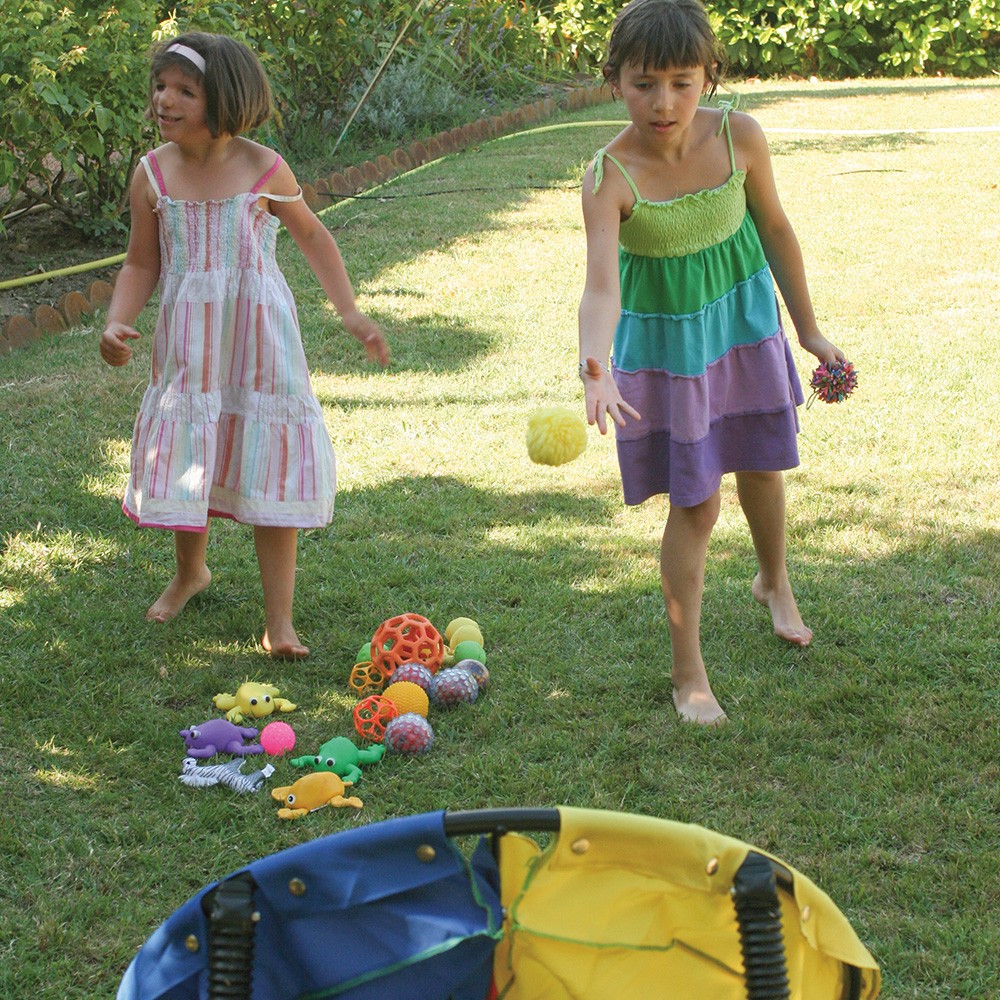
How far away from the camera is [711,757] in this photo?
2.62 m

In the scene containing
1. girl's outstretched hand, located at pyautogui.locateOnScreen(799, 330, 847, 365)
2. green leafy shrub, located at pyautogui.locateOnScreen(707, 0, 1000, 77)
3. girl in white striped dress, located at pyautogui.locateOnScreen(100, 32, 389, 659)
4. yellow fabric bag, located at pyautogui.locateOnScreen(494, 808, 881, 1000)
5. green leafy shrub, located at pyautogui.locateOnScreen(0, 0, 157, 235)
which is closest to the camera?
yellow fabric bag, located at pyautogui.locateOnScreen(494, 808, 881, 1000)

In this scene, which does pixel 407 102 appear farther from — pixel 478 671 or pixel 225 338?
pixel 478 671

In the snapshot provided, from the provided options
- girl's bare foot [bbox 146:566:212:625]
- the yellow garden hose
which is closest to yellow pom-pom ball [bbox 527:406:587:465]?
girl's bare foot [bbox 146:566:212:625]

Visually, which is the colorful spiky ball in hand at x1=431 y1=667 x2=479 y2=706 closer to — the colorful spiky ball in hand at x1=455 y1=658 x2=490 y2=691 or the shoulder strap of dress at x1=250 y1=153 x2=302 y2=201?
the colorful spiky ball in hand at x1=455 y1=658 x2=490 y2=691

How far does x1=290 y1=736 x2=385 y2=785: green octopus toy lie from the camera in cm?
260

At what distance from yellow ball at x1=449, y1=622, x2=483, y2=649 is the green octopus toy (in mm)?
477

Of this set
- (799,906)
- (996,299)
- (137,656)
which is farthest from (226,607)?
(996,299)

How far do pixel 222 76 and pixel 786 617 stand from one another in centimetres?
184

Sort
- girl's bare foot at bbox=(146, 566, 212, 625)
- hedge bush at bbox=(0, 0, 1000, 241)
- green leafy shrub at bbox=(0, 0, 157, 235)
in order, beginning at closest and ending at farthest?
girl's bare foot at bbox=(146, 566, 212, 625) → green leafy shrub at bbox=(0, 0, 157, 235) → hedge bush at bbox=(0, 0, 1000, 241)

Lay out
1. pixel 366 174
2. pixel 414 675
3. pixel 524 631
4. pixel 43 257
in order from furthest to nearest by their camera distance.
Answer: pixel 366 174 → pixel 43 257 → pixel 524 631 → pixel 414 675

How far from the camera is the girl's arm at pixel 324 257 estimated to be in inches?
117

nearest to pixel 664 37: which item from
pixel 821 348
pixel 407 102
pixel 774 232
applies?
pixel 774 232

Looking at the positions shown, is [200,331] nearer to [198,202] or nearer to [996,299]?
[198,202]

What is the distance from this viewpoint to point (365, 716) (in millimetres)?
2756
